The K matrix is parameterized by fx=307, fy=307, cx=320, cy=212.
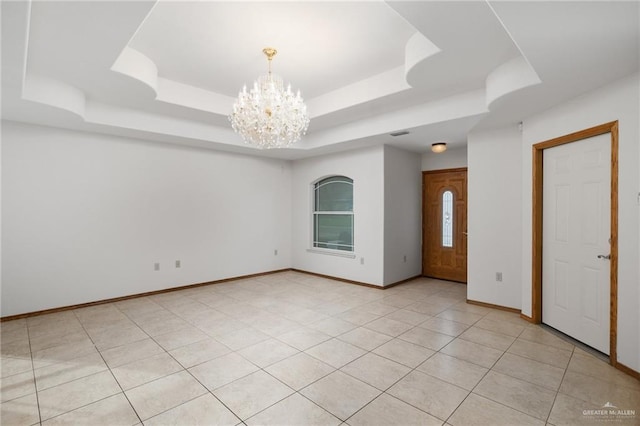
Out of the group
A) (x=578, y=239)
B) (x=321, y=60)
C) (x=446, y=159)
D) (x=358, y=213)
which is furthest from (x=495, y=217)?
(x=321, y=60)

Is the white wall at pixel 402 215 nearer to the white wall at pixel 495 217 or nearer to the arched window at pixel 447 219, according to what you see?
the arched window at pixel 447 219

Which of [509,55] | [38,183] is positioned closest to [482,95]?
[509,55]

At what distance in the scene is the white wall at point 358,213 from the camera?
534 cm

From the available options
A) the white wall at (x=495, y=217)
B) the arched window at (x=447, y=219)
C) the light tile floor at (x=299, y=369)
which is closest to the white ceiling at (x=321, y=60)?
the white wall at (x=495, y=217)

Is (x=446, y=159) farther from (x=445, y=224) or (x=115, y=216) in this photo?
(x=115, y=216)

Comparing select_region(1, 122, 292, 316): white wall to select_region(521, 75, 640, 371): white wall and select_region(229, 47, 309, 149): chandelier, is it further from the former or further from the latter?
select_region(521, 75, 640, 371): white wall

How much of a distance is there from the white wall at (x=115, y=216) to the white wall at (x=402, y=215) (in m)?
2.65

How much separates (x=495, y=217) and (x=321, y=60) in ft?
10.1

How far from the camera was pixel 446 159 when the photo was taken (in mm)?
5871

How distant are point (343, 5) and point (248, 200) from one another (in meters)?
4.35

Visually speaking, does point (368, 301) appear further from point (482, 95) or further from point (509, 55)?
point (509, 55)

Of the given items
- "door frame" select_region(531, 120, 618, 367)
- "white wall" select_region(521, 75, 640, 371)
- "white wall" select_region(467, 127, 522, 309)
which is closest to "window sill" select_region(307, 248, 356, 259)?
"white wall" select_region(467, 127, 522, 309)

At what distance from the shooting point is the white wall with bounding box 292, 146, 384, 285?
210 inches

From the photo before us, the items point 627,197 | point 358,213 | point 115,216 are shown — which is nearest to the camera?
point 627,197
